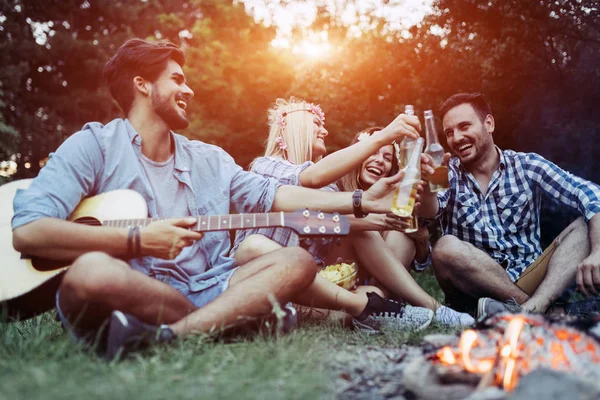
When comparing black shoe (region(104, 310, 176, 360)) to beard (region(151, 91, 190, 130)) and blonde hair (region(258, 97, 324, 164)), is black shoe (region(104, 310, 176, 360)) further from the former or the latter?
blonde hair (region(258, 97, 324, 164))

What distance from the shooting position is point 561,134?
571 cm

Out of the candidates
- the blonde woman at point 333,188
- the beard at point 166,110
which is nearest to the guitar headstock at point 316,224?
the blonde woman at point 333,188

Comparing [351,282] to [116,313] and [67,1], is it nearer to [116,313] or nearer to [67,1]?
[116,313]

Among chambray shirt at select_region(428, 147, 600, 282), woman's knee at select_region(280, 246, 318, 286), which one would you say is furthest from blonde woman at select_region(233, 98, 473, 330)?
chambray shirt at select_region(428, 147, 600, 282)

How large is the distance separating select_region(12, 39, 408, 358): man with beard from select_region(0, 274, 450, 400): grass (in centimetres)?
12

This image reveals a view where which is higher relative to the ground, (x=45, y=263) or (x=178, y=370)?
(x=45, y=263)

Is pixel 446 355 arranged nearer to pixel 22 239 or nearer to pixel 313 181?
pixel 313 181

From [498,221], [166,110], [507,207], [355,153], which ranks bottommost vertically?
[498,221]

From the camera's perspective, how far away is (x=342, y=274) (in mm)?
3586

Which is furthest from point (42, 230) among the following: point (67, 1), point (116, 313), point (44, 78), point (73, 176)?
point (67, 1)

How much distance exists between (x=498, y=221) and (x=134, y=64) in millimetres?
2706

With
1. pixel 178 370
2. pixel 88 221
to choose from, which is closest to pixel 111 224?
pixel 88 221

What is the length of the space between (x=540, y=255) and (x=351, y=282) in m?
1.39

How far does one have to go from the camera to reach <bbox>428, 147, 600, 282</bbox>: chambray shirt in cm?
402
